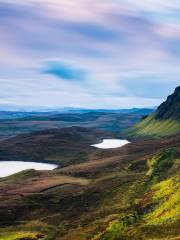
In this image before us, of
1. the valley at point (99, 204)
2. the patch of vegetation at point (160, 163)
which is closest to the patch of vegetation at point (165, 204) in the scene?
the valley at point (99, 204)

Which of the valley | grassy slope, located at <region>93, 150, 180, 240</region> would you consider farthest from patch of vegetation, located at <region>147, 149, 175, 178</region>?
grassy slope, located at <region>93, 150, 180, 240</region>

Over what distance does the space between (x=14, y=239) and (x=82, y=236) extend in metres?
12.3

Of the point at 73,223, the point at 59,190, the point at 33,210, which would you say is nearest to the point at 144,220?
the point at 73,223

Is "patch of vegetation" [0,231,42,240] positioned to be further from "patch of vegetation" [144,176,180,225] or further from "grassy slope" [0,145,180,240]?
"patch of vegetation" [144,176,180,225]

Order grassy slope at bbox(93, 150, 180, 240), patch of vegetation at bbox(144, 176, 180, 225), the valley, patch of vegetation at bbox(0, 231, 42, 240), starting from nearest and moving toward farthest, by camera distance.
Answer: grassy slope at bbox(93, 150, 180, 240), patch of vegetation at bbox(144, 176, 180, 225), the valley, patch of vegetation at bbox(0, 231, 42, 240)

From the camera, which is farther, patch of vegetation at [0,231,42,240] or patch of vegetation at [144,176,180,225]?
patch of vegetation at [0,231,42,240]

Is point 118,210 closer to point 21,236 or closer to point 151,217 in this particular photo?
point 151,217

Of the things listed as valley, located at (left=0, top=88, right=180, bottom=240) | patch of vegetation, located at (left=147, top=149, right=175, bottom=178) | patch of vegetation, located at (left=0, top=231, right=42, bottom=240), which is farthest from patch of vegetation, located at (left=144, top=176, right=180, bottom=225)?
patch of vegetation, located at (left=147, top=149, right=175, bottom=178)

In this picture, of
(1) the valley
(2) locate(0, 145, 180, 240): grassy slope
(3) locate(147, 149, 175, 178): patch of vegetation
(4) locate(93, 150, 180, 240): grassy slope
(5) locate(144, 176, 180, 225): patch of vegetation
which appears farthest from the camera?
(3) locate(147, 149, 175, 178): patch of vegetation

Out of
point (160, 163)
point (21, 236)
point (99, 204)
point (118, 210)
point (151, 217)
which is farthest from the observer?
point (160, 163)

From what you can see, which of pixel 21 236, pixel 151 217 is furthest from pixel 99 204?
pixel 151 217

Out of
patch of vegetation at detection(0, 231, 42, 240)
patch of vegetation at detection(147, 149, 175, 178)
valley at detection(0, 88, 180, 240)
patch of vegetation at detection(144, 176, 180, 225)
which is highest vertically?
patch of vegetation at detection(147, 149, 175, 178)

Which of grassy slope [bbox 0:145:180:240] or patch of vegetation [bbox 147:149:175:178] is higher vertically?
patch of vegetation [bbox 147:149:175:178]

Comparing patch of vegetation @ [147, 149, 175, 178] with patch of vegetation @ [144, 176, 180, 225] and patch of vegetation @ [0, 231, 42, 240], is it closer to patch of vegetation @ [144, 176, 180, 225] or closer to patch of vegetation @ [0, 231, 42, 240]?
patch of vegetation @ [144, 176, 180, 225]
